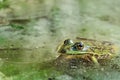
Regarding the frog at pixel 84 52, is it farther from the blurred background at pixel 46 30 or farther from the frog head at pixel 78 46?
the blurred background at pixel 46 30

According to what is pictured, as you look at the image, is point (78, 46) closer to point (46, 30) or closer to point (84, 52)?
point (84, 52)

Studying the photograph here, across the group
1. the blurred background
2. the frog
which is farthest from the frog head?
the blurred background

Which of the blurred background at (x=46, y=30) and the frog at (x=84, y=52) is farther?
the frog at (x=84, y=52)

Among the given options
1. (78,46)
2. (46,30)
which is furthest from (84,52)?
(46,30)

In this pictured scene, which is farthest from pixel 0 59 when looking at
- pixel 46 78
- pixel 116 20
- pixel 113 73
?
pixel 116 20

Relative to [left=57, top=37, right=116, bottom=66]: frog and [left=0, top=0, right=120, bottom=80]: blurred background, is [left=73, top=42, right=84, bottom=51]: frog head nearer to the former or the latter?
[left=57, top=37, right=116, bottom=66]: frog

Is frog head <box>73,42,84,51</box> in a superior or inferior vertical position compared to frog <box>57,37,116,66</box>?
superior

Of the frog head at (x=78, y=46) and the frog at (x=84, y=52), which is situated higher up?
the frog head at (x=78, y=46)

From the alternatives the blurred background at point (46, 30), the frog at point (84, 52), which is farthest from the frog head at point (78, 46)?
the blurred background at point (46, 30)
